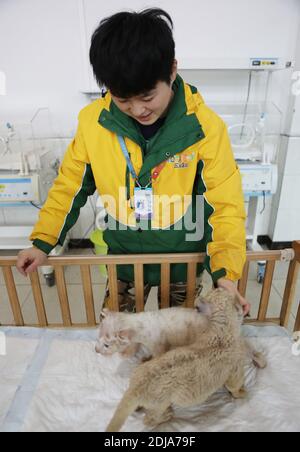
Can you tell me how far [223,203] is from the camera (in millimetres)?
1006

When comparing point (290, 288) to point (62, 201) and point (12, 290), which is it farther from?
point (12, 290)

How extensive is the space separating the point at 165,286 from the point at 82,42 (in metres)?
2.20

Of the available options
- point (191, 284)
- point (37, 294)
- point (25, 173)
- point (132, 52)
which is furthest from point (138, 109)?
point (25, 173)

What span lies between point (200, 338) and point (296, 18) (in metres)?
2.69

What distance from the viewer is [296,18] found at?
246 cm

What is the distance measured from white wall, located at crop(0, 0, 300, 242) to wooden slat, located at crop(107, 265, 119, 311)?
1.93 metres

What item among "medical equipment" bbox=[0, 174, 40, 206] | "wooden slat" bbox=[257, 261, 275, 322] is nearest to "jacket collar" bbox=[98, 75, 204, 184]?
"wooden slat" bbox=[257, 261, 275, 322]

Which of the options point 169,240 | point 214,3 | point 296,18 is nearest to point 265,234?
point 296,18

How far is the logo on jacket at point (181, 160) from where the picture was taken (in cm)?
99

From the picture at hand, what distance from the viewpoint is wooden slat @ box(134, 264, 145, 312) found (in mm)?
1192

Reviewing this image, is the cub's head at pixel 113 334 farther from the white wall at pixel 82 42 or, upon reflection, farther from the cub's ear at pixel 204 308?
the white wall at pixel 82 42

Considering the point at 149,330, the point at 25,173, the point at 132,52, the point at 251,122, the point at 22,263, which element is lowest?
the point at 149,330

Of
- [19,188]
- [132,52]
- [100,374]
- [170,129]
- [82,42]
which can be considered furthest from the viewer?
[82,42]

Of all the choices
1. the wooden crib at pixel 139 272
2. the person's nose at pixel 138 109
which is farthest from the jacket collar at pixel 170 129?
the wooden crib at pixel 139 272
